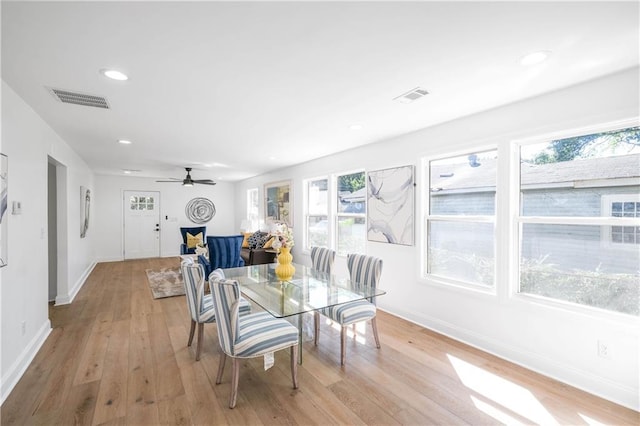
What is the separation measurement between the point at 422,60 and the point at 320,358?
2.63 meters

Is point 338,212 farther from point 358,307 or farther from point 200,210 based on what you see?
point 200,210

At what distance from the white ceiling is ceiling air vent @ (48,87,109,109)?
0.27ft

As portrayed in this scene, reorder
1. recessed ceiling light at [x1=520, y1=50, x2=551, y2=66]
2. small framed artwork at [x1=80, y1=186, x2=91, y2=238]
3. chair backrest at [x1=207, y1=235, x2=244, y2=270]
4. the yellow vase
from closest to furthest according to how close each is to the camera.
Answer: recessed ceiling light at [x1=520, y1=50, x2=551, y2=66]
the yellow vase
chair backrest at [x1=207, y1=235, x2=244, y2=270]
small framed artwork at [x1=80, y1=186, x2=91, y2=238]

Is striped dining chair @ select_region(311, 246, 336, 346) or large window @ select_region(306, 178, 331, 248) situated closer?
striped dining chair @ select_region(311, 246, 336, 346)

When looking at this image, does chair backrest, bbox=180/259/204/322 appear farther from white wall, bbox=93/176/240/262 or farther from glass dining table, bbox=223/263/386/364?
white wall, bbox=93/176/240/262

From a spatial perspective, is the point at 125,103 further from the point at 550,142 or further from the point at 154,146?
the point at 550,142

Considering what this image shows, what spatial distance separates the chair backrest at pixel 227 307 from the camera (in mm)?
2061

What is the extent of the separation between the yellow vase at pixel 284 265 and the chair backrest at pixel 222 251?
2.29 meters

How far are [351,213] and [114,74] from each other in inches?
139

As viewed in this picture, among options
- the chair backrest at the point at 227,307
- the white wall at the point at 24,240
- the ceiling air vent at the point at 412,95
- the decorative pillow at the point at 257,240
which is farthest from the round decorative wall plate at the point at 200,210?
the ceiling air vent at the point at 412,95

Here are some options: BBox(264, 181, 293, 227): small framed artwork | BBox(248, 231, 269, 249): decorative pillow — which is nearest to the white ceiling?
BBox(264, 181, 293, 227): small framed artwork

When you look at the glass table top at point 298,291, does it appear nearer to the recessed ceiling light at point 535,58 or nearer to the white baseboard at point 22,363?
the white baseboard at point 22,363

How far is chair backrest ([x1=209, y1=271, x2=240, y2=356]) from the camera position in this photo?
6.76ft

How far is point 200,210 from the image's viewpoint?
30.9ft
